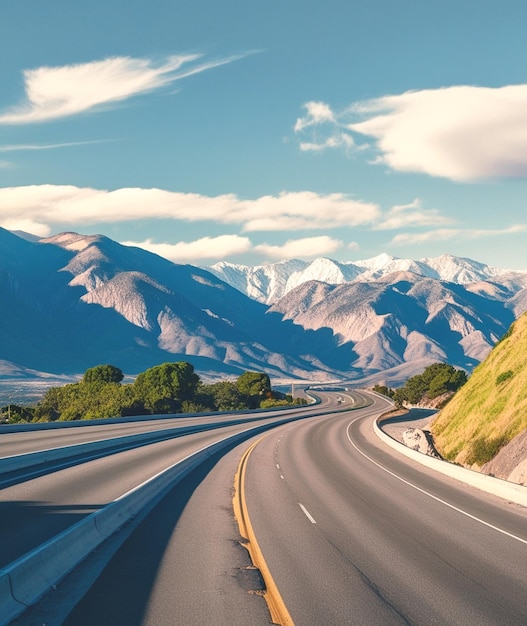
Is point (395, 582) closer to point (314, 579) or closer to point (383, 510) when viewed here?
point (314, 579)

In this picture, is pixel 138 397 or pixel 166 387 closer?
pixel 138 397

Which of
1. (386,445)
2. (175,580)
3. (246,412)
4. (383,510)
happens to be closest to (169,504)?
(383,510)

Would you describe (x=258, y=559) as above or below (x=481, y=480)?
above

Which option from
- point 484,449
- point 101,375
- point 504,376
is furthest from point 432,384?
point 484,449

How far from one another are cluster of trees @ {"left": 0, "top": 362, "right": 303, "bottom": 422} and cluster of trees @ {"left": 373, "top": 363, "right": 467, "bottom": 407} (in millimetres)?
25004

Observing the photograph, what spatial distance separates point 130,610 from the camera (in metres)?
9.05

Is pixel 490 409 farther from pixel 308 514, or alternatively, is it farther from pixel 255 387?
pixel 255 387

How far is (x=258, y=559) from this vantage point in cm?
1222

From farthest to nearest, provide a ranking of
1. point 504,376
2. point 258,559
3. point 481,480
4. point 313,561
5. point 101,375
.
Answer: point 101,375, point 504,376, point 481,480, point 258,559, point 313,561

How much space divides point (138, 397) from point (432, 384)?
2112 inches

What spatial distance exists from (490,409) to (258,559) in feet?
94.6

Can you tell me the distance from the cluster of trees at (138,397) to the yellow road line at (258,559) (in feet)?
228

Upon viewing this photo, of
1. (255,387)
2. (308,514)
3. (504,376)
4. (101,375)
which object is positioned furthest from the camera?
(255,387)

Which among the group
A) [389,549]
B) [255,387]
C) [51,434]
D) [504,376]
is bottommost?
[389,549]
